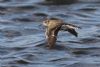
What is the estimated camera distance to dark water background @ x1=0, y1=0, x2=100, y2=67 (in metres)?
12.5

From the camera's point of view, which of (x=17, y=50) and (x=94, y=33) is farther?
(x=94, y=33)

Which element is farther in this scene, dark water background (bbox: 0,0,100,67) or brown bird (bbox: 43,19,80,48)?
dark water background (bbox: 0,0,100,67)

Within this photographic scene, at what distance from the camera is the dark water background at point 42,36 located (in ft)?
40.9

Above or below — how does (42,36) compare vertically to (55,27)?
below

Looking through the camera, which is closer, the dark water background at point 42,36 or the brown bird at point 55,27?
the brown bird at point 55,27

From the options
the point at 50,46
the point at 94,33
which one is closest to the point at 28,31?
the point at 94,33

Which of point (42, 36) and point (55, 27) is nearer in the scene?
point (55, 27)

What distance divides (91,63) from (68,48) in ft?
5.11

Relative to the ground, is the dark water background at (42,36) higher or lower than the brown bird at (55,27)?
lower

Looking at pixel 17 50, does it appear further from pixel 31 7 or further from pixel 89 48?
pixel 31 7

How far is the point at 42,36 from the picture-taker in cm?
1475

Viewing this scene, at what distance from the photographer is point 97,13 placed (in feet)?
59.1

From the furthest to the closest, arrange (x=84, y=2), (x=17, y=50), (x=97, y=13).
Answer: (x=84, y=2)
(x=97, y=13)
(x=17, y=50)

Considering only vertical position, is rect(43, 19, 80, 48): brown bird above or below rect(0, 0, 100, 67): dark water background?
above
